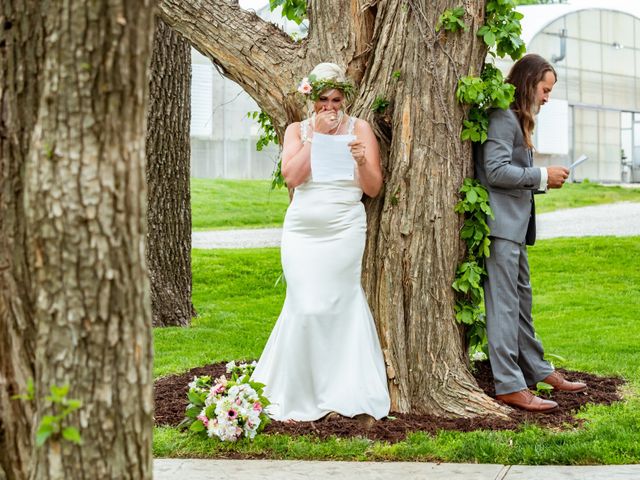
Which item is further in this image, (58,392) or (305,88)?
(305,88)

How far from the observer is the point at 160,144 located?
9.57 metres

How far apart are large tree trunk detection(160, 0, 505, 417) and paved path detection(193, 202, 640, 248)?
415 inches

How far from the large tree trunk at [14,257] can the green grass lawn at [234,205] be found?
1670cm

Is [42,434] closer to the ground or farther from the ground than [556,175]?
closer to the ground

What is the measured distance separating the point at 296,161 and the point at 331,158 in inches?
8.1

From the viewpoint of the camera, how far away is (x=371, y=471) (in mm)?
4766

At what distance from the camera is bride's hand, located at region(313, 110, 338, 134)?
18.8 ft

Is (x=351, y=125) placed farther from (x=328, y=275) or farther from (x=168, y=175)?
(x=168, y=175)

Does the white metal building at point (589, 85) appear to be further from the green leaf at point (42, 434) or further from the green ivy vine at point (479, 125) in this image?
the green leaf at point (42, 434)

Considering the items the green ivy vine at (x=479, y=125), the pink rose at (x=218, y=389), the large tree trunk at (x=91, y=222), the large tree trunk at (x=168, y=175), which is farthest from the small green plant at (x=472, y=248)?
the large tree trunk at (x=168, y=175)

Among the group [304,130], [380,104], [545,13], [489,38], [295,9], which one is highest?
[545,13]

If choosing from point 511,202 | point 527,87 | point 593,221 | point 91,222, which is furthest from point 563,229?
point 91,222

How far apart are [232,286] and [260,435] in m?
7.73

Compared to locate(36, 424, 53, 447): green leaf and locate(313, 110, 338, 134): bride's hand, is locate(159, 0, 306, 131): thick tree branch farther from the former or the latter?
locate(36, 424, 53, 447): green leaf
